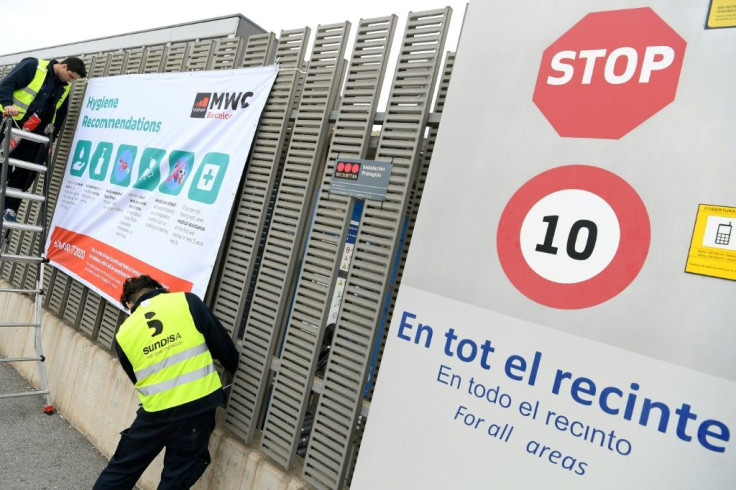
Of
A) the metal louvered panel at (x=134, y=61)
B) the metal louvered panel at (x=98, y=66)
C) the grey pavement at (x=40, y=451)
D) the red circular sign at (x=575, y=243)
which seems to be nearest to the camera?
the red circular sign at (x=575, y=243)

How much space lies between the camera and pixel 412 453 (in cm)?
184

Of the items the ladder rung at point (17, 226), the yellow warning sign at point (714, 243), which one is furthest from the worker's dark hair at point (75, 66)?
the yellow warning sign at point (714, 243)

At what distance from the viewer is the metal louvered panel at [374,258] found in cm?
286

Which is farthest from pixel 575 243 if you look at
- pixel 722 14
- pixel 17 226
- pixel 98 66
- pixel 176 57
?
pixel 98 66

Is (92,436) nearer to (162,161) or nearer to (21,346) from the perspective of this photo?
(21,346)

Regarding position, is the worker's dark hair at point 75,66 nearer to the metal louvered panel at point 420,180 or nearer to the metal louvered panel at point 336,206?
the metal louvered panel at point 336,206

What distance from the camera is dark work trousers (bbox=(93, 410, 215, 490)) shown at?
3.14 meters

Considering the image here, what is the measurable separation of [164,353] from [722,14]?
3.08 metres

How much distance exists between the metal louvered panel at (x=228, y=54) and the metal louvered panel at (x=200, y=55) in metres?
0.10

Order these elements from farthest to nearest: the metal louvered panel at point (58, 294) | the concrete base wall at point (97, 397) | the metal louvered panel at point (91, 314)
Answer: the metal louvered panel at point (58, 294), the metal louvered panel at point (91, 314), the concrete base wall at point (97, 397)

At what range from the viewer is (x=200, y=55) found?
Result: 15.1ft

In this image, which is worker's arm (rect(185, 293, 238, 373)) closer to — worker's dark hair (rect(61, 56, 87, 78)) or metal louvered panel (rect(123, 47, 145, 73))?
metal louvered panel (rect(123, 47, 145, 73))

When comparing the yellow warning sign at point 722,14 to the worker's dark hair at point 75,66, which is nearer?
the yellow warning sign at point 722,14

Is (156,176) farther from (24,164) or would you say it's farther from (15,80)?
(15,80)
